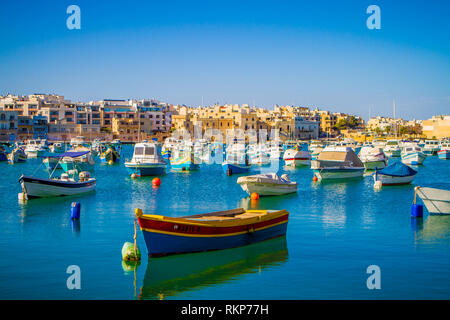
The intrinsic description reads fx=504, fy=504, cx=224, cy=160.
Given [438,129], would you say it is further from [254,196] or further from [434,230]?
[434,230]

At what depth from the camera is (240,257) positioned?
50.1ft

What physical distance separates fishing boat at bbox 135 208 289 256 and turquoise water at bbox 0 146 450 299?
0.95ft

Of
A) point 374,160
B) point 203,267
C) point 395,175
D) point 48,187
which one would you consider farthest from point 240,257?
point 374,160

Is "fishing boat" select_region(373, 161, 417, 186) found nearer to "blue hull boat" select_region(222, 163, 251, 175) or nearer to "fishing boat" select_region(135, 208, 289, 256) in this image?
"blue hull boat" select_region(222, 163, 251, 175)

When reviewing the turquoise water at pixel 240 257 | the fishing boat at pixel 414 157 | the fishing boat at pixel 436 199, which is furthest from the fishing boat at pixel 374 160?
the fishing boat at pixel 436 199

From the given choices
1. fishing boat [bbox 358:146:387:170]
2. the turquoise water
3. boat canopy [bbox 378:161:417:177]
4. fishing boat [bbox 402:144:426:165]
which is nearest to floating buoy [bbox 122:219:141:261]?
the turquoise water

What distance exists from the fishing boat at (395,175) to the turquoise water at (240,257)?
21.6ft

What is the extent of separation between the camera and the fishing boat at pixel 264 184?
27.0 meters

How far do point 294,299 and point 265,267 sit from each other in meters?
2.64

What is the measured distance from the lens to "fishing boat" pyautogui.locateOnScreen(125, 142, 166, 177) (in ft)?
133

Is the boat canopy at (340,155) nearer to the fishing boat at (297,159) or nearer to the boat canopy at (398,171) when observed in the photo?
the boat canopy at (398,171)

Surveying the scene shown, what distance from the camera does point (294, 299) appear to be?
11773mm

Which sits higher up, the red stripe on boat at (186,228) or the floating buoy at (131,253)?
the red stripe on boat at (186,228)
